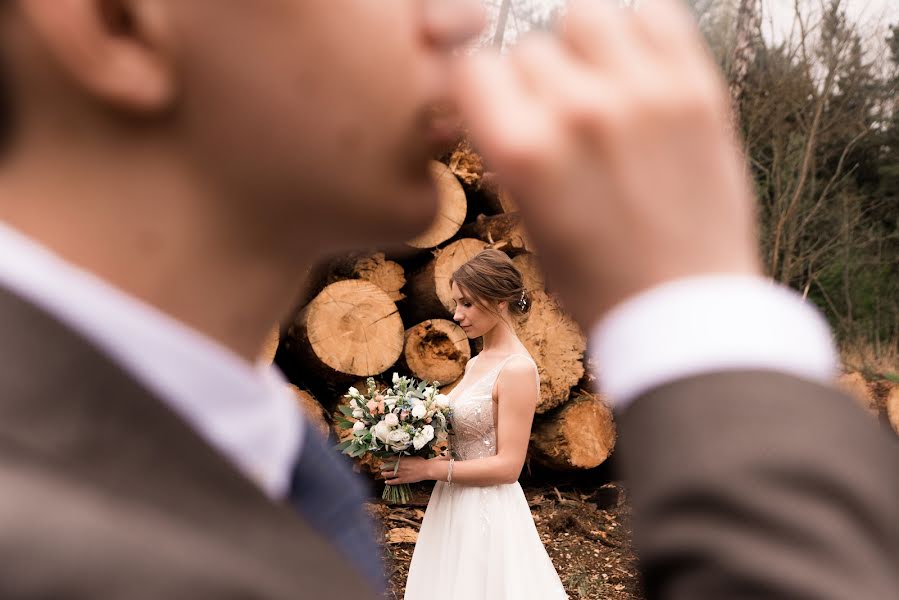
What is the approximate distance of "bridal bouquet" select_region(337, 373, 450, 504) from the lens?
353 cm

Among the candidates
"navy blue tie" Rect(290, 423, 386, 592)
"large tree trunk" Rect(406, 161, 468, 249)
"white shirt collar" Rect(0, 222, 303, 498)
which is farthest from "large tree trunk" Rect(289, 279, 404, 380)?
"white shirt collar" Rect(0, 222, 303, 498)

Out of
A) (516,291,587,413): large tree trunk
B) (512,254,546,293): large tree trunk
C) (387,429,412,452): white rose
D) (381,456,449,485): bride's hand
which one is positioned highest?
(512,254,546,293): large tree trunk

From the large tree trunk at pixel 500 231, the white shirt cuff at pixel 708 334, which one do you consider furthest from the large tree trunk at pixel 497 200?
the white shirt cuff at pixel 708 334

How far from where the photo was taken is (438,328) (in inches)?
212

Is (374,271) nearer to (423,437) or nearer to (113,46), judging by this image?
(423,437)

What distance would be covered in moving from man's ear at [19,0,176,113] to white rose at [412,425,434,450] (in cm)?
309

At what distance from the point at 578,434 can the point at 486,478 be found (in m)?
2.67

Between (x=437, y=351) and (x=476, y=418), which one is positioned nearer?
(x=476, y=418)

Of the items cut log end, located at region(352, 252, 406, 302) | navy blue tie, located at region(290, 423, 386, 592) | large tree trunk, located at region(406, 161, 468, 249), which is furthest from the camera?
cut log end, located at region(352, 252, 406, 302)

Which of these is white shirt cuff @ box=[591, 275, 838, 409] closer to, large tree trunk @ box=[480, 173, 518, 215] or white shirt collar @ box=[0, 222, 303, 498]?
white shirt collar @ box=[0, 222, 303, 498]

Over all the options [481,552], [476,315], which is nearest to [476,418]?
[476,315]

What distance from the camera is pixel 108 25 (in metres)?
0.54

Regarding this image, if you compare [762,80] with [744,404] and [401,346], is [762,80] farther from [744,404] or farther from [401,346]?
[744,404]

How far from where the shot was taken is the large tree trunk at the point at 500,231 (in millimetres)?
5551
